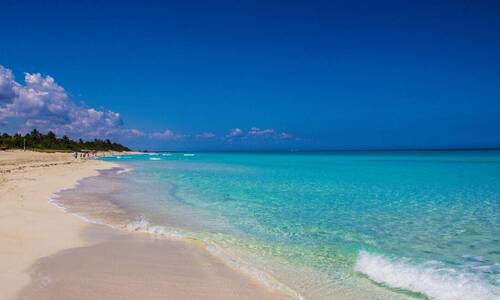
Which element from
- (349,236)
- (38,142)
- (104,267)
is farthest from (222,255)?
(38,142)

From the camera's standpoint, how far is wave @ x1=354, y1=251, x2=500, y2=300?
5.47 m

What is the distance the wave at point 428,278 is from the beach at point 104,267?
81.3 inches

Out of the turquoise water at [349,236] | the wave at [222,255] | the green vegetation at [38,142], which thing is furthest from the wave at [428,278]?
the green vegetation at [38,142]

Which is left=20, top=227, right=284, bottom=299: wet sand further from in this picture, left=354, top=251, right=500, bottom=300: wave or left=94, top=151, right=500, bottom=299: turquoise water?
left=354, top=251, right=500, bottom=300: wave

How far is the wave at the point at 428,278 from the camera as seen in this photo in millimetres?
5469

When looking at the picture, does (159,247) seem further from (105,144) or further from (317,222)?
(105,144)

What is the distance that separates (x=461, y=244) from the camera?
8109 mm

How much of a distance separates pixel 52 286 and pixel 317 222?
725cm

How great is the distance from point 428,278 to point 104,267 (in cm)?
545

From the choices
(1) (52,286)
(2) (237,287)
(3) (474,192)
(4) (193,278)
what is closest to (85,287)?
(1) (52,286)

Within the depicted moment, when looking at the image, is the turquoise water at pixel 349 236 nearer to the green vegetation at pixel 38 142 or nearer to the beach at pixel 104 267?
the beach at pixel 104 267

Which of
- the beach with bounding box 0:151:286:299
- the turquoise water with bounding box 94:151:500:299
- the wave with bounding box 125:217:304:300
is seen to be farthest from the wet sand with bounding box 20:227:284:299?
the turquoise water with bounding box 94:151:500:299

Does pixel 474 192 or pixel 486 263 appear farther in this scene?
pixel 474 192

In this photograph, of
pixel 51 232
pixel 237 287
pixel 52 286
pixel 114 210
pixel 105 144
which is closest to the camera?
pixel 52 286
